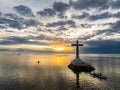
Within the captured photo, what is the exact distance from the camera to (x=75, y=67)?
129000mm

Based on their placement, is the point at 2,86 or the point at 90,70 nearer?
the point at 2,86

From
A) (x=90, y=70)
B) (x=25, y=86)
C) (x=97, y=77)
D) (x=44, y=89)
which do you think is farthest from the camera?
(x=90, y=70)

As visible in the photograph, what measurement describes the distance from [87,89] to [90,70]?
56.5 metres

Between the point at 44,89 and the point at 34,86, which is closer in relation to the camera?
the point at 44,89

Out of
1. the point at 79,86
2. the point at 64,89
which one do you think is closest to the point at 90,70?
the point at 79,86

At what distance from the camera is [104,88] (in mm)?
71250

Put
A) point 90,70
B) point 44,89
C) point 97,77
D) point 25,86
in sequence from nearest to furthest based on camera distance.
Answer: point 44,89 → point 25,86 → point 97,77 → point 90,70

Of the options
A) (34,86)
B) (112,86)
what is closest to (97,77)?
(112,86)

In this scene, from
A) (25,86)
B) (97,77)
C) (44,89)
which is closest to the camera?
(44,89)

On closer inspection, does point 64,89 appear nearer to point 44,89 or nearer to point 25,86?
point 44,89

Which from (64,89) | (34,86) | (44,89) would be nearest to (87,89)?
(64,89)

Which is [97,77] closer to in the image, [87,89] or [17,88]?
[87,89]

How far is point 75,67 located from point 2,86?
6572 centimetres

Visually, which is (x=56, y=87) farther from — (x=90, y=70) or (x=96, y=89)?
(x=90, y=70)
